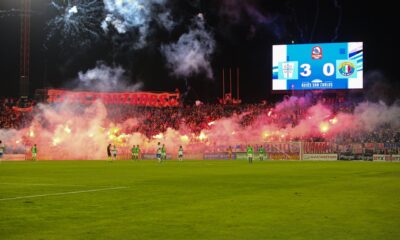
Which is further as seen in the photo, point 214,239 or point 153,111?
point 153,111

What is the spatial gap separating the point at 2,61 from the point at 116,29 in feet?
46.9

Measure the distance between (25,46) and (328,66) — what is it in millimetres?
33926

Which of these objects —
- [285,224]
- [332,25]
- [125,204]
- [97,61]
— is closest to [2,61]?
[97,61]

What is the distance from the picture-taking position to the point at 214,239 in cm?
879

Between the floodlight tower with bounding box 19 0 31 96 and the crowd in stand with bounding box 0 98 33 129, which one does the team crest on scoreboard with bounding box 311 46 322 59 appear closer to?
the floodlight tower with bounding box 19 0 31 96

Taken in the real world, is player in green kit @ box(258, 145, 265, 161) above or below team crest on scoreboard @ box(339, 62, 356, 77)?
below

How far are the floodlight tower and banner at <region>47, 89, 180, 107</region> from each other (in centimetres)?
681

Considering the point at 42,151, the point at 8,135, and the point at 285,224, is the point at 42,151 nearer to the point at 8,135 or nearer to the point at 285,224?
the point at 8,135

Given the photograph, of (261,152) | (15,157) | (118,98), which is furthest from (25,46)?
(261,152)

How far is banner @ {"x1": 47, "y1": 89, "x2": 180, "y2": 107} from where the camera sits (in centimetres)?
7531

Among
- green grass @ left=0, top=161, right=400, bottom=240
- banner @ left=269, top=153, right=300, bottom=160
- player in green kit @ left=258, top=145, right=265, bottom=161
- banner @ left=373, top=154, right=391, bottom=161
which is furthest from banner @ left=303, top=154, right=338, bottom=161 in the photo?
green grass @ left=0, top=161, right=400, bottom=240

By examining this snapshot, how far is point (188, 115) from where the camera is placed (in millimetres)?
70188

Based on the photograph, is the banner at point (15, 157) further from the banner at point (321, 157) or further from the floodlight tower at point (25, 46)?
the banner at point (321, 157)

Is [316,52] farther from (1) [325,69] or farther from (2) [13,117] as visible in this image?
(2) [13,117]
